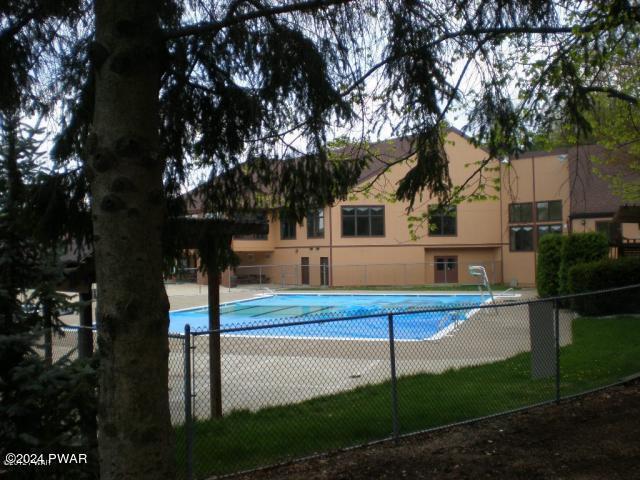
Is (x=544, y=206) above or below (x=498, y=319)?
above

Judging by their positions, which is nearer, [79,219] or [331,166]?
[79,219]

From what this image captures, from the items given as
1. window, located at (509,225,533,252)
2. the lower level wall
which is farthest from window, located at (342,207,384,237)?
window, located at (509,225,533,252)

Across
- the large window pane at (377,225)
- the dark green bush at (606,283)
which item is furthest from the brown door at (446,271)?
the dark green bush at (606,283)

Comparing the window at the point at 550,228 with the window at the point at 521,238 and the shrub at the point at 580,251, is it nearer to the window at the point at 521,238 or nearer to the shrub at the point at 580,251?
the window at the point at 521,238

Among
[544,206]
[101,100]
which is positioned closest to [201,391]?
[101,100]

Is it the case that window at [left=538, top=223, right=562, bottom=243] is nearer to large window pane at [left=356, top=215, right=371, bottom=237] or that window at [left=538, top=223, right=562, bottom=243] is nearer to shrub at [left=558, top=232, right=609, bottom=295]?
large window pane at [left=356, top=215, right=371, bottom=237]

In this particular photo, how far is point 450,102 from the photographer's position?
19.4ft

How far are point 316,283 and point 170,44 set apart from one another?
37.5 meters

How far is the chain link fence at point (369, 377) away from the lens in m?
6.29

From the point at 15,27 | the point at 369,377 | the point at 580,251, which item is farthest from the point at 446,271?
the point at 15,27

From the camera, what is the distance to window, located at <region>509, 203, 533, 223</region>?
122ft

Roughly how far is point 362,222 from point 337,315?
1919 centimetres

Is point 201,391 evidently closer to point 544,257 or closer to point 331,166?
Answer: point 331,166

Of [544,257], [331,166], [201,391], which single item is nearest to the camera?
[331,166]
